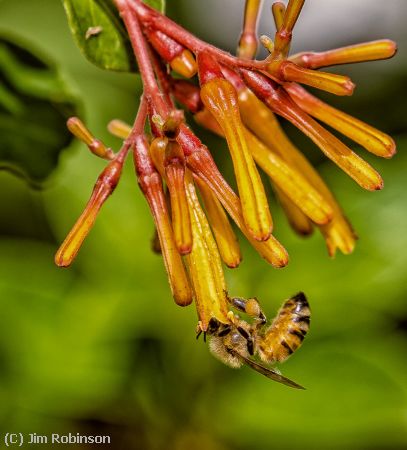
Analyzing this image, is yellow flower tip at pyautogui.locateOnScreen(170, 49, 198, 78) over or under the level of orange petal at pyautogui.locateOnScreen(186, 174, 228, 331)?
over

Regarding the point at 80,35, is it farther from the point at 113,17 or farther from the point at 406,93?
the point at 406,93

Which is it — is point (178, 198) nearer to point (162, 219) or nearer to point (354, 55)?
point (162, 219)

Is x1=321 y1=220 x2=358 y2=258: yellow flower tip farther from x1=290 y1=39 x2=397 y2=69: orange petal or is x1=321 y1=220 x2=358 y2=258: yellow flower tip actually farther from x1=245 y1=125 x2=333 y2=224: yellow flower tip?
x1=290 y1=39 x2=397 y2=69: orange petal

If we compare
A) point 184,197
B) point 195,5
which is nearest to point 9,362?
point 184,197

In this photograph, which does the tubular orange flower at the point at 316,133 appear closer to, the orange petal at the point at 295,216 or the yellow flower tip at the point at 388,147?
the yellow flower tip at the point at 388,147

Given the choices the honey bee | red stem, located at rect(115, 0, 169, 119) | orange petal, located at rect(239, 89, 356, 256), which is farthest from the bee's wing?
red stem, located at rect(115, 0, 169, 119)

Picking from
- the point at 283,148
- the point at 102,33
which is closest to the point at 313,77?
the point at 283,148
